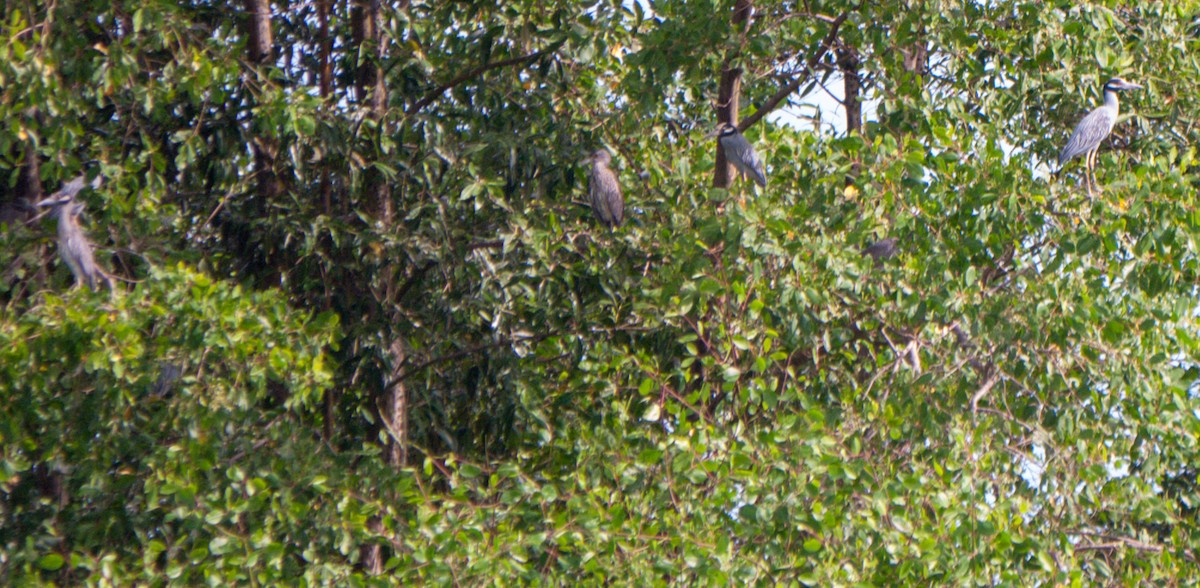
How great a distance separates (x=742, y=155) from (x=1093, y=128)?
4.78ft

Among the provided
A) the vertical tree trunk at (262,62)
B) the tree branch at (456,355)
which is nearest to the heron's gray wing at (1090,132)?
the tree branch at (456,355)

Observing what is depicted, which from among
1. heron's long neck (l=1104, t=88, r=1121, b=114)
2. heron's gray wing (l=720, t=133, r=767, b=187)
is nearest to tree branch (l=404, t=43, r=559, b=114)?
heron's gray wing (l=720, t=133, r=767, b=187)

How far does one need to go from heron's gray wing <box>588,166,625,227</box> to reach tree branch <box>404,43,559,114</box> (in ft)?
2.11

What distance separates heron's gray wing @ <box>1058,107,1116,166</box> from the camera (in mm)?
5863

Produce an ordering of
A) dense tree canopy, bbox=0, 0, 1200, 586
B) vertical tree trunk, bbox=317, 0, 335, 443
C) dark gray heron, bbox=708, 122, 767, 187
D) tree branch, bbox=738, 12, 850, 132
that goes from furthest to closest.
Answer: vertical tree trunk, bbox=317, 0, 335, 443 < dark gray heron, bbox=708, 122, 767, 187 < tree branch, bbox=738, 12, 850, 132 < dense tree canopy, bbox=0, 0, 1200, 586

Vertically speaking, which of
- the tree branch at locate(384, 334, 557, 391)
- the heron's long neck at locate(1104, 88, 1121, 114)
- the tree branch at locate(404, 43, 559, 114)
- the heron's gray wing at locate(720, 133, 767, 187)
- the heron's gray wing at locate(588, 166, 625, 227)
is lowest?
the tree branch at locate(384, 334, 557, 391)

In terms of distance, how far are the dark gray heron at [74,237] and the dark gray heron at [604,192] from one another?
2145mm

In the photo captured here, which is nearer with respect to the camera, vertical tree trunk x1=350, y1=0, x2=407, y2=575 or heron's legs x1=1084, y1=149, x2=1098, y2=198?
heron's legs x1=1084, y1=149, x2=1098, y2=198

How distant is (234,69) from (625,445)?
2.08m

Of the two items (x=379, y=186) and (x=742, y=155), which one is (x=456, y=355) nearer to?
(x=379, y=186)

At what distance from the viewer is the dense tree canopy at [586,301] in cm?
482

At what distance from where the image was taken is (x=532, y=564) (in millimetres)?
5223

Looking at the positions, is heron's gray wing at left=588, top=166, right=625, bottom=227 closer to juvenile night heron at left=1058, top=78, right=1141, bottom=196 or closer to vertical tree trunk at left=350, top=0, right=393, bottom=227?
vertical tree trunk at left=350, top=0, right=393, bottom=227

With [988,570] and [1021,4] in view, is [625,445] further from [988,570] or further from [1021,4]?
[1021,4]
